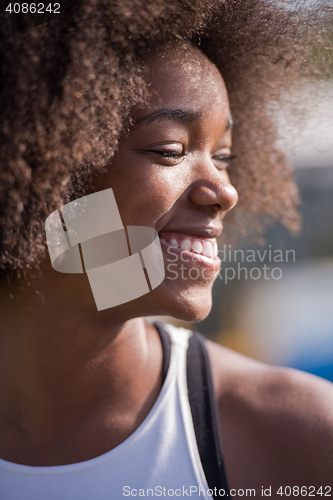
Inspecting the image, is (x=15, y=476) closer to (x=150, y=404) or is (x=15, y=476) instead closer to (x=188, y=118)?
(x=150, y=404)

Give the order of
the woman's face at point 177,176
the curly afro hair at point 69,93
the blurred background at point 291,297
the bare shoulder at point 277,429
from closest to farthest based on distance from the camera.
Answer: the curly afro hair at point 69,93, the woman's face at point 177,176, the bare shoulder at point 277,429, the blurred background at point 291,297

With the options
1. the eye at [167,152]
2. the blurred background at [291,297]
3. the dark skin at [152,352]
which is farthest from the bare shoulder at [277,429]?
the blurred background at [291,297]

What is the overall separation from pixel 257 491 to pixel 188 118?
4.68 ft

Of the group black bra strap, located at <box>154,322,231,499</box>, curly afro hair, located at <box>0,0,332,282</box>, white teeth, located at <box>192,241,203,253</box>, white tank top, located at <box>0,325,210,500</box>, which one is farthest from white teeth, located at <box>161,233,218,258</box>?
white tank top, located at <box>0,325,210,500</box>

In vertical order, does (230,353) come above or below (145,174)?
below

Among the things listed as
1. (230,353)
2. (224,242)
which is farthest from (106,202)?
(224,242)

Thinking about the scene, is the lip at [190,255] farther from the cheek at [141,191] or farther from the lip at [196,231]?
the cheek at [141,191]

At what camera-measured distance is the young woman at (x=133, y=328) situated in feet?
5.01

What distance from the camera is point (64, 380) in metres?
1.84

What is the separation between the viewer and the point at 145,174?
1.57 meters

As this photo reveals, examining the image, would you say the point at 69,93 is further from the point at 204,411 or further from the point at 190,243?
the point at 204,411

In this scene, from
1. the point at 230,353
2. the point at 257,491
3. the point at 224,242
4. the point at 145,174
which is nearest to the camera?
the point at 145,174

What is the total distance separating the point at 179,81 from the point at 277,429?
1.39 m

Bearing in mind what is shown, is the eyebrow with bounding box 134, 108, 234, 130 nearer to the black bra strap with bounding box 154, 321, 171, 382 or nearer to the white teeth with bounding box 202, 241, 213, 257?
the white teeth with bounding box 202, 241, 213, 257
